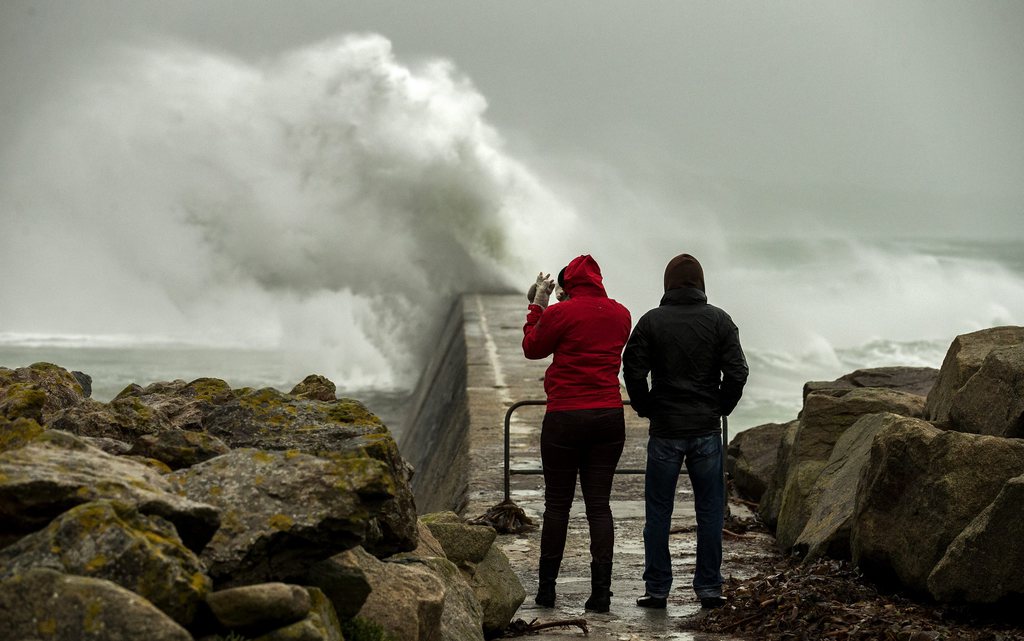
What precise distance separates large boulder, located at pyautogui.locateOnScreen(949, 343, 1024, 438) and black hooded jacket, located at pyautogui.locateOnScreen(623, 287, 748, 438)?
1104mm

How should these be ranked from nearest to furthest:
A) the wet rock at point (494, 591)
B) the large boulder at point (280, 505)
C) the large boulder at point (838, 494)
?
1. the large boulder at point (280, 505)
2. the wet rock at point (494, 591)
3. the large boulder at point (838, 494)

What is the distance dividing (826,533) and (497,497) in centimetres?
345

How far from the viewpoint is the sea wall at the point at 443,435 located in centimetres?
1153

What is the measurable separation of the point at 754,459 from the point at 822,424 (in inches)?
65.6

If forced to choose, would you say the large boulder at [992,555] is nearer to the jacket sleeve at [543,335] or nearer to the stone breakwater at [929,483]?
the stone breakwater at [929,483]

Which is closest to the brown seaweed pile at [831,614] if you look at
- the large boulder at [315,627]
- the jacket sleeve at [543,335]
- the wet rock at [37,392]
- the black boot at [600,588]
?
the black boot at [600,588]

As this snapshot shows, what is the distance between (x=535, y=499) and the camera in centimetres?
957

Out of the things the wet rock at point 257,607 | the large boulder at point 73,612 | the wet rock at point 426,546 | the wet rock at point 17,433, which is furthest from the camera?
the wet rock at point 426,546

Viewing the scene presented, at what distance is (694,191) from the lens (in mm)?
136375

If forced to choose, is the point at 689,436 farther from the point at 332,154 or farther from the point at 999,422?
the point at 332,154

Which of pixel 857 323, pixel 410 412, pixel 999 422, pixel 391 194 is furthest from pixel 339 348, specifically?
pixel 999 422

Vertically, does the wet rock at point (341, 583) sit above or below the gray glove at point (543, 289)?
below

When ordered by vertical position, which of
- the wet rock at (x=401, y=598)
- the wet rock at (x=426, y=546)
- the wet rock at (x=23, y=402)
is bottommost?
the wet rock at (x=401, y=598)

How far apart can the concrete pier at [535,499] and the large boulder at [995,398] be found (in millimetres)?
1523
